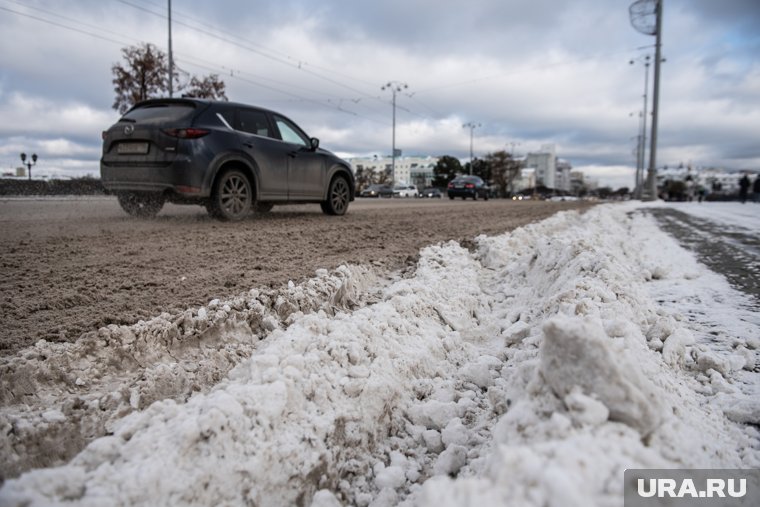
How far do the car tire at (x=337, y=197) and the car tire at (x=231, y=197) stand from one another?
173 centimetres

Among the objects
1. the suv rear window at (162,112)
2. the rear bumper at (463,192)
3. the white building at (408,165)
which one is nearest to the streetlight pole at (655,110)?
the rear bumper at (463,192)

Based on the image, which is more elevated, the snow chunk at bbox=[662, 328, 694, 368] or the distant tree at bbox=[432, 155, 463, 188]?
the distant tree at bbox=[432, 155, 463, 188]

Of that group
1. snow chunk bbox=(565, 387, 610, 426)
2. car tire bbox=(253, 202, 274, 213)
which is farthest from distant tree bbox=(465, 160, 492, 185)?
snow chunk bbox=(565, 387, 610, 426)

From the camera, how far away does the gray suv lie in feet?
18.6

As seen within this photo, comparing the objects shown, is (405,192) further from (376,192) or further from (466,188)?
(466,188)

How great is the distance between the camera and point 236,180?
6.26 meters

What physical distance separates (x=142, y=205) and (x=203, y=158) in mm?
1699

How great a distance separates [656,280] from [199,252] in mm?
4030

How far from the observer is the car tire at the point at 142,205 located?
21.6 ft

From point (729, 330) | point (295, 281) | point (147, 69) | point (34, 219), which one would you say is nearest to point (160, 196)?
point (34, 219)

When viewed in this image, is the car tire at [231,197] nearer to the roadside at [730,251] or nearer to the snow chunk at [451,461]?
the snow chunk at [451,461]

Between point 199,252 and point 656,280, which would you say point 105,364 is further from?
point 656,280

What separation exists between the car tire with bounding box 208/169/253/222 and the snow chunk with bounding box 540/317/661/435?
543 cm

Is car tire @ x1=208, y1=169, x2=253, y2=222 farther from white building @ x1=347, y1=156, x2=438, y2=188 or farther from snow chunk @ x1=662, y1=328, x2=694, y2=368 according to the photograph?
white building @ x1=347, y1=156, x2=438, y2=188
